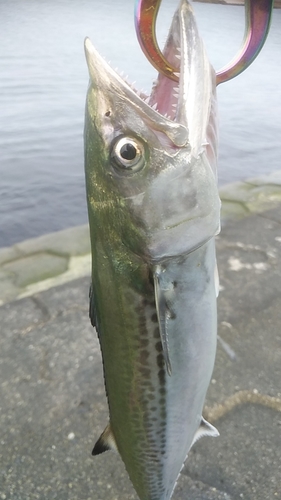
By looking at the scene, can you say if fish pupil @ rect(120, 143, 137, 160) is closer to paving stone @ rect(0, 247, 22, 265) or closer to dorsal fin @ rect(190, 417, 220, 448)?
dorsal fin @ rect(190, 417, 220, 448)

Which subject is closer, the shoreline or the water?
the shoreline

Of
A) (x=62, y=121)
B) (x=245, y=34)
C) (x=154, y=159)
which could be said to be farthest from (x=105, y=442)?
(x=62, y=121)

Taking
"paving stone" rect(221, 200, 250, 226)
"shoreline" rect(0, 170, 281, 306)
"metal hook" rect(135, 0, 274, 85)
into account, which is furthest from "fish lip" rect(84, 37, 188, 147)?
"paving stone" rect(221, 200, 250, 226)

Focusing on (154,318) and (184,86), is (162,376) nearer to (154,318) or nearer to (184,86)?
(154,318)

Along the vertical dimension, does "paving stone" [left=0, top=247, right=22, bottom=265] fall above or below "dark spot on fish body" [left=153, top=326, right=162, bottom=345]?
below

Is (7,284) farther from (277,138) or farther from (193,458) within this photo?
(277,138)

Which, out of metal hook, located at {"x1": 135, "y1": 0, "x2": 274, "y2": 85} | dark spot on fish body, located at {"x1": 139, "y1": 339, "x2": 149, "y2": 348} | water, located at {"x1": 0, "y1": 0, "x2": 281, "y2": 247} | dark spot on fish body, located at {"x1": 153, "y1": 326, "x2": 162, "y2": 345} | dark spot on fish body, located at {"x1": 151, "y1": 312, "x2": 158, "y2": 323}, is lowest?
water, located at {"x1": 0, "y1": 0, "x2": 281, "y2": 247}

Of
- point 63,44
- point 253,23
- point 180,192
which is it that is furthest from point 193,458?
point 63,44
